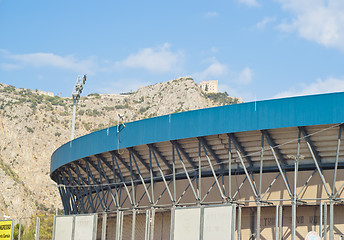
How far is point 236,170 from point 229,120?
14.3 ft

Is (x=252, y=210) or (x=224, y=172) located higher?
(x=224, y=172)

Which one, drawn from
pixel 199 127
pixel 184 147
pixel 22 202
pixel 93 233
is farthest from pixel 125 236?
pixel 22 202

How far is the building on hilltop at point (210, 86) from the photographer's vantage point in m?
186

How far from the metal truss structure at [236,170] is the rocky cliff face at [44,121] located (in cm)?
8334

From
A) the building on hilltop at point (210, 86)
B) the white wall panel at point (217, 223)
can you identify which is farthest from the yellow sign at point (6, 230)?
the building on hilltop at point (210, 86)

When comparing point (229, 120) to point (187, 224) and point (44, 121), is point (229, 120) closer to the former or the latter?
point (187, 224)

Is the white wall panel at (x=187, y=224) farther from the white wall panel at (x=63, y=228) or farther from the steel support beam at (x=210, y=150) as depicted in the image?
the steel support beam at (x=210, y=150)

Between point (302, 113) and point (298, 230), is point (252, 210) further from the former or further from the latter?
point (302, 113)

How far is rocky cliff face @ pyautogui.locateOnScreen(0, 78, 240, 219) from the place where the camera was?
405ft

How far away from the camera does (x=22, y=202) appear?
121 m

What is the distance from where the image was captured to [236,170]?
110 ft

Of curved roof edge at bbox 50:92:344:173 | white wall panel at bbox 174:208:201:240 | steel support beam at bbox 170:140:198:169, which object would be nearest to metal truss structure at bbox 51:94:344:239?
steel support beam at bbox 170:140:198:169

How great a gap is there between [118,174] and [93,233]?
55.1 feet

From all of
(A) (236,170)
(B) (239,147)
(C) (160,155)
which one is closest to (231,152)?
(B) (239,147)
